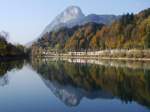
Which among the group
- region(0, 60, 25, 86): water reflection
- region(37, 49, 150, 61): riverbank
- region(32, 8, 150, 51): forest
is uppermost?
region(32, 8, 150, 51): forest

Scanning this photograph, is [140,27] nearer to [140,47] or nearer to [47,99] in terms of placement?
[140,47]

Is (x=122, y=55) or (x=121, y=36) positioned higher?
(x=121, y=36)

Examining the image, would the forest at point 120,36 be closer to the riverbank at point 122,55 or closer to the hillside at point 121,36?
the hillside at point 121,36

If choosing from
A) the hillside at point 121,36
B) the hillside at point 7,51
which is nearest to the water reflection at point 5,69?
the hillside at point 7,51

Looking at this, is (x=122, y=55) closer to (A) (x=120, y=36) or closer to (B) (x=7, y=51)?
(A) (x=120, y=36)

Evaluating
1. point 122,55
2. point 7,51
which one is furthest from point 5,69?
point 7,51

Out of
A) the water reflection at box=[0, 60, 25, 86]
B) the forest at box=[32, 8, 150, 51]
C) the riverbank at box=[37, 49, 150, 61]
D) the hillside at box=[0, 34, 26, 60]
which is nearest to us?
the water reflection at box=[0, 60, 25, 86]

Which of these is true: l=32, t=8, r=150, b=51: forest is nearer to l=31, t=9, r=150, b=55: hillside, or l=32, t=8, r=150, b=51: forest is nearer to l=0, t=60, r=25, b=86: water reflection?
l=31, t=9, r=150, b=55: hillside

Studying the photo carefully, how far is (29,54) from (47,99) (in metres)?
96.5

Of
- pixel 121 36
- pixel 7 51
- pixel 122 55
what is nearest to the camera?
pixel 122 55

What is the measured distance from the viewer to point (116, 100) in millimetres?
19625

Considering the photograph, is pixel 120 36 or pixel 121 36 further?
pixel 120 36

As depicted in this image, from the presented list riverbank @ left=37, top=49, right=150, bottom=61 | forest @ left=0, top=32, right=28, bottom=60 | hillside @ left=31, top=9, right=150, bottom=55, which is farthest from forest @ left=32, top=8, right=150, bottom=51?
forest @ left=0, top=32, right=28, bottom=60

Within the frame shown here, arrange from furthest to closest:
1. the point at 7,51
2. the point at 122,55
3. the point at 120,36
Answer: the point at 120,36 → the point at 7,51 → the point at 122,55
